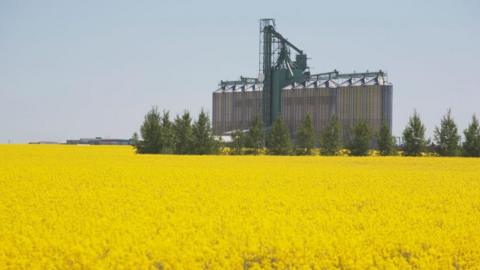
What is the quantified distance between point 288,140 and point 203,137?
11.0 metres

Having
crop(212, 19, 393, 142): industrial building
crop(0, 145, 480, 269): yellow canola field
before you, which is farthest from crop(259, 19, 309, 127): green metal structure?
crop(0, 145, 480, 269): yellow canola field

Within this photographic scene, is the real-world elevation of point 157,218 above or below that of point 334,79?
below

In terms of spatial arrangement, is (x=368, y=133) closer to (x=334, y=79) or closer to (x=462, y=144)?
(x=462, y=144)

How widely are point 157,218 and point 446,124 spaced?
→ 220ft

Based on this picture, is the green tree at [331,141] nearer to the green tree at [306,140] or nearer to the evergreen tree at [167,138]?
the green tree at [306,140]

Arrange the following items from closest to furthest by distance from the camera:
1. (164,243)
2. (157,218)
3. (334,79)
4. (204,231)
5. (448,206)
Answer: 1. (164,243)
2. (204,231)
3. (157,218)
4. (448,206)
5. (334,79)

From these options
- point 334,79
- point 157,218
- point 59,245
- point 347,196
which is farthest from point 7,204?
point 334,79

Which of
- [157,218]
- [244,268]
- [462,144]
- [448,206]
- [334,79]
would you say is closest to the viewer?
[244,268]

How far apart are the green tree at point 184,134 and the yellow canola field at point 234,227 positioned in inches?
2061

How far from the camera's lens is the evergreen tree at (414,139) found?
7544 centimetres

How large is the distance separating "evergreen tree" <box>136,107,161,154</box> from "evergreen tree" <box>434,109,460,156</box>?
113 ft

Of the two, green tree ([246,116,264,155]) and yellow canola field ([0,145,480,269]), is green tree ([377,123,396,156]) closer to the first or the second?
green tree ([246,116,264,155])

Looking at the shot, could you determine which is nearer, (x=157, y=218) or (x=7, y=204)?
(x=157, y=218)

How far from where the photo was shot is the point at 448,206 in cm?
1795
